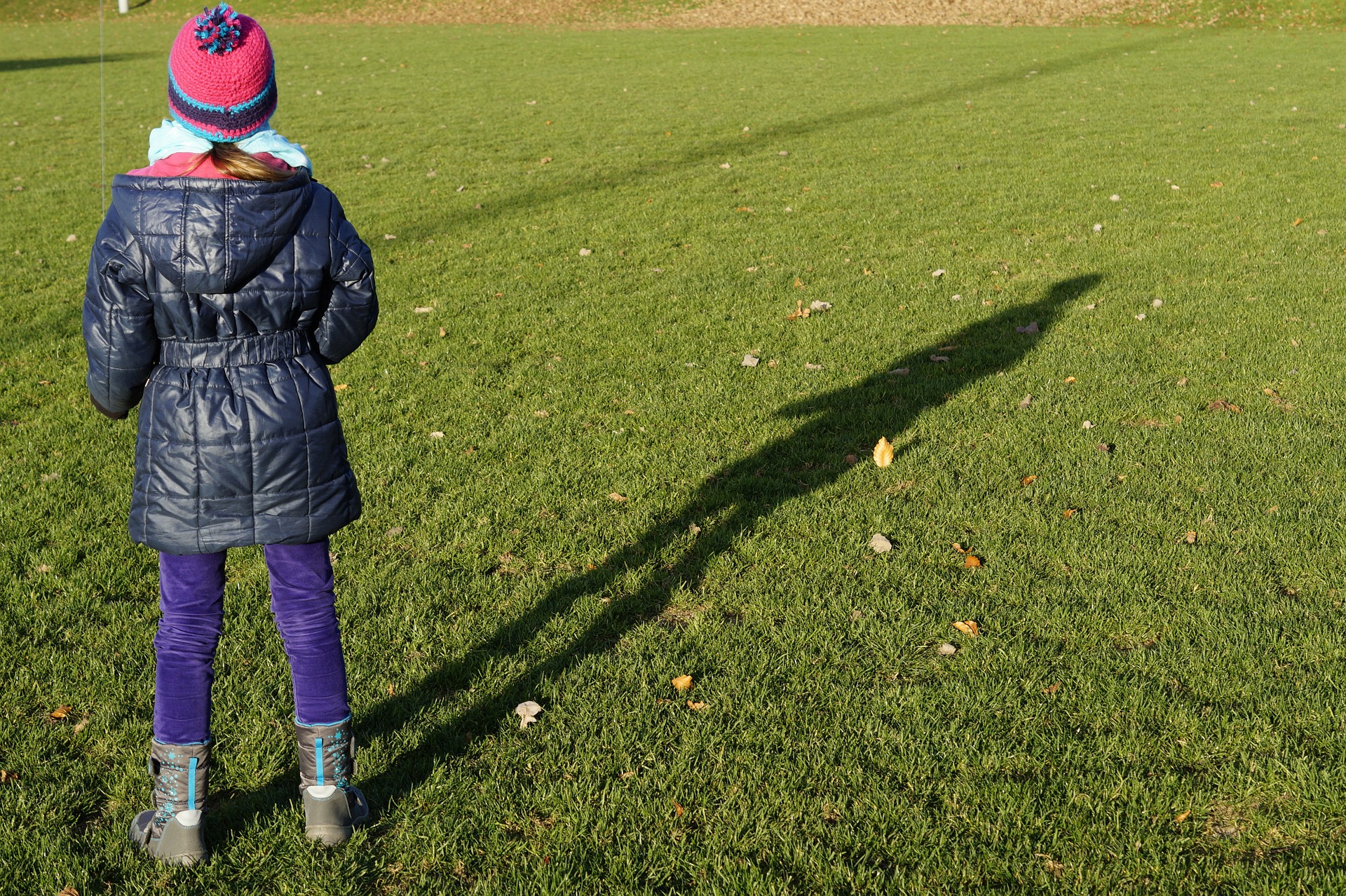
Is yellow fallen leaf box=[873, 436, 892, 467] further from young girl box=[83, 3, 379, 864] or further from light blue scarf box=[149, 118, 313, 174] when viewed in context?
light blue scarf box=[149, 118, 313, 174]

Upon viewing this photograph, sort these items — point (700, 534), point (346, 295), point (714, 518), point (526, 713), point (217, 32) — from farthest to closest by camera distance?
point (714, 518)
point (700, 534)
point (526, 713)
point (346, 295)
point (217, 32)

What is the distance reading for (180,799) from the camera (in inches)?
114

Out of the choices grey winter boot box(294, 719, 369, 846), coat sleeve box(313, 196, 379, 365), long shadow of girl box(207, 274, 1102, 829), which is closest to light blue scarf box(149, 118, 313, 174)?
coat sleeve box(313, 196, 379, 365)

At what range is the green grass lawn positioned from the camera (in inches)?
120

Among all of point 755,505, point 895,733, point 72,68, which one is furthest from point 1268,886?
point 72,68

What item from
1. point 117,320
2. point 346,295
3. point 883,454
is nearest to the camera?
point 117,320

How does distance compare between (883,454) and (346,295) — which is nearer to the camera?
(346,295)

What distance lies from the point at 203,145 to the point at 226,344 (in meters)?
0.46

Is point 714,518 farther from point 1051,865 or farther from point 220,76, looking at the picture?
point 220,76

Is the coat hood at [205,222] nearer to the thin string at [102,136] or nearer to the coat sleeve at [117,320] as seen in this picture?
the coat sleeve at [117,320]

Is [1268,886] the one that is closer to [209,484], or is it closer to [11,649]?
[209,484]

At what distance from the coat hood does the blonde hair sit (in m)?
0.02

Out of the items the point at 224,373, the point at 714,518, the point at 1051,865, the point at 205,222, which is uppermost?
the point at 205,222

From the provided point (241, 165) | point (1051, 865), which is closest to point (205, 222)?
point (241, 165)
